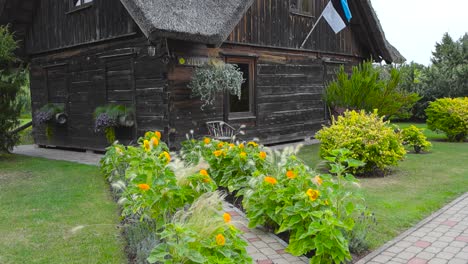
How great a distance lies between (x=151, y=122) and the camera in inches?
374

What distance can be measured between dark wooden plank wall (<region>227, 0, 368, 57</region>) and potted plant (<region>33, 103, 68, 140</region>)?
→ 513 centimetres

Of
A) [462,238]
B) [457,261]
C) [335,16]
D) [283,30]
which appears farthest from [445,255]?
[335,16]

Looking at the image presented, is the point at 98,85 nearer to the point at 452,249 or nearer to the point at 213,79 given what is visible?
the point at 213,79

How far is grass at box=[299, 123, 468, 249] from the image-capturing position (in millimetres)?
5133

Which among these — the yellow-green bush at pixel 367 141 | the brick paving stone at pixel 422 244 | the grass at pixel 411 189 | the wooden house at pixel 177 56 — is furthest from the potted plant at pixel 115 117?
the brick paving stone at pixel 422 244

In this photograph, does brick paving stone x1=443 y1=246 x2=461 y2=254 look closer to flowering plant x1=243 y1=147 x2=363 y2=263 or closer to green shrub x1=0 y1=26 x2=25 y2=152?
flowering plant x1=243 y1=147 x2=363 y2=263

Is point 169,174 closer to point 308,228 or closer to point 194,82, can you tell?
point 308,228

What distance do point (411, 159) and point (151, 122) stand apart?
19.4 ft

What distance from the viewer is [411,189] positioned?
681 cm

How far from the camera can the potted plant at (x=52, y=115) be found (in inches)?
458

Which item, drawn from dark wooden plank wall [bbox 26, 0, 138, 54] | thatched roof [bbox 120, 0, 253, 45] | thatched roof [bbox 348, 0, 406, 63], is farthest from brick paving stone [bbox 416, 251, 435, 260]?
thatched roof [bbox 348, 0, 406, 63]

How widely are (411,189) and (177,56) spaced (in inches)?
209

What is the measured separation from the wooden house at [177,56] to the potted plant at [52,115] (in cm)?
18

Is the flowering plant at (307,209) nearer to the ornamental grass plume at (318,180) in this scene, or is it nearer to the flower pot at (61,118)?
the ornamental grass plume at (318,180)
